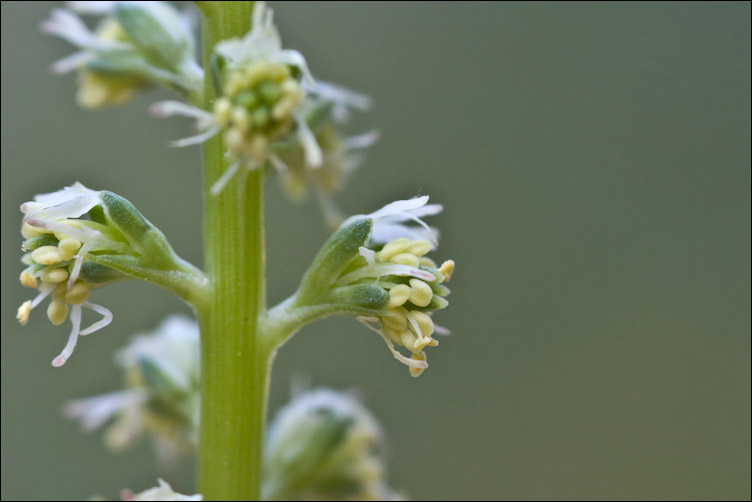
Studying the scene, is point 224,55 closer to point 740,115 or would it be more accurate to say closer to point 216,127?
point 216,127

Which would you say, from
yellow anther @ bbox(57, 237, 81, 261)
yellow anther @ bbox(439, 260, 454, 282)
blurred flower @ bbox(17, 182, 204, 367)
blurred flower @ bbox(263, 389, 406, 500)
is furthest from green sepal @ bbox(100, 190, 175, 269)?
blurred flower @ bbox(263, 389, 406, 500)

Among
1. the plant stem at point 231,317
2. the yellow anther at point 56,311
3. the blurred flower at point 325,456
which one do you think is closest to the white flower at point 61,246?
the yellow anther at point 56,311

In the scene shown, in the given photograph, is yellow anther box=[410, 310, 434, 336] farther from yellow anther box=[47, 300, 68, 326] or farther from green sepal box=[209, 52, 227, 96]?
yellow anther box=[47, 300, 68, 326]

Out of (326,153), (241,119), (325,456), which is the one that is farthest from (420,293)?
(326,153)

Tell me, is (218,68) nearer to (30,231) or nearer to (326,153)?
(30,231)

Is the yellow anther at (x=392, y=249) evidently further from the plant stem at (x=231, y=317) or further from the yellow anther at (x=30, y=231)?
the yellow anther at (x=30, y=231)

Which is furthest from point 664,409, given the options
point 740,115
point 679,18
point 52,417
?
point 52,417
